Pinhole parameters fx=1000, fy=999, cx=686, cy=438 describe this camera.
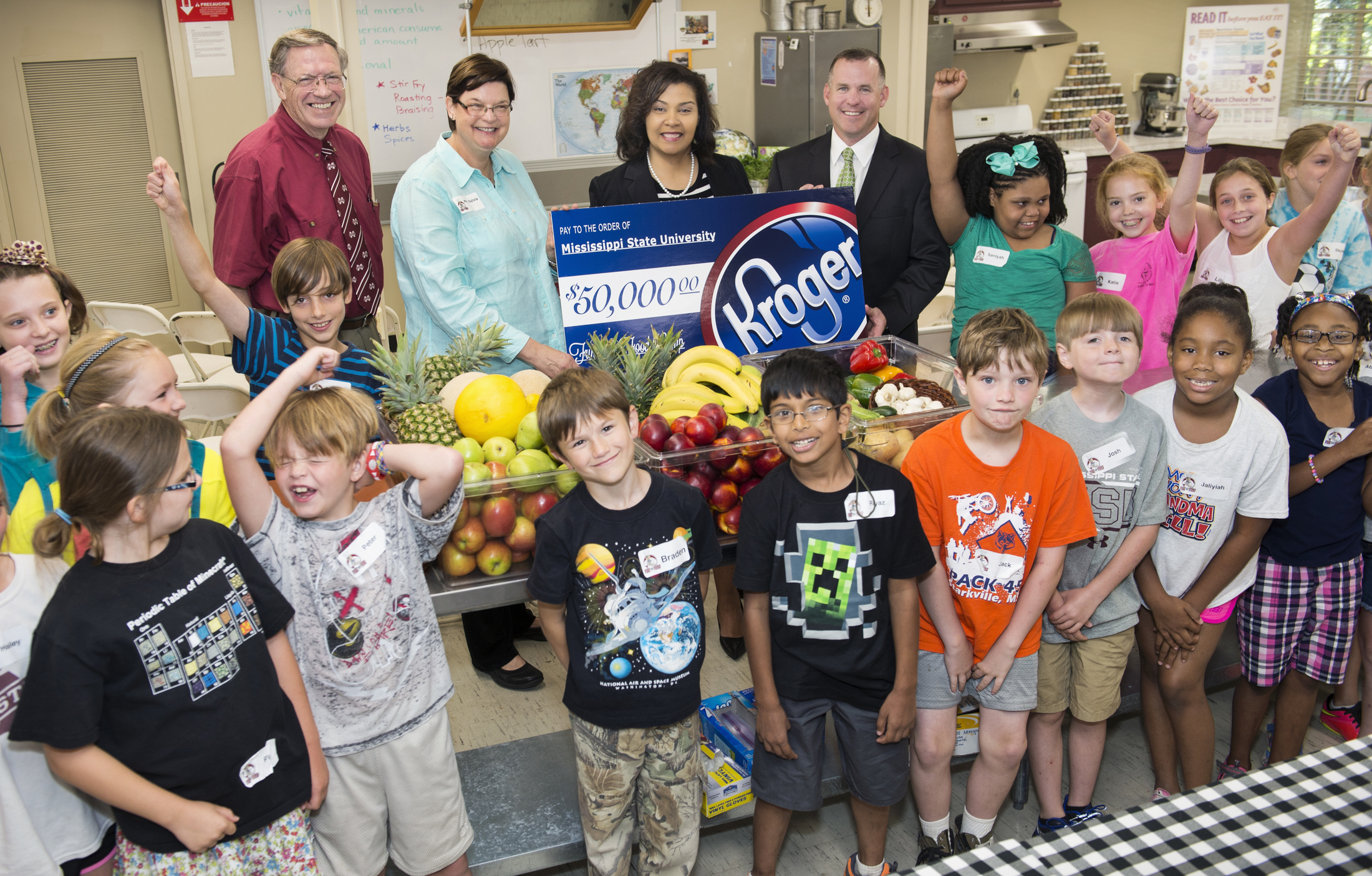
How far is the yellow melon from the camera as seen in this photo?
2.11 meters

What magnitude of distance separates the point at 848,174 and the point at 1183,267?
1.05 metres

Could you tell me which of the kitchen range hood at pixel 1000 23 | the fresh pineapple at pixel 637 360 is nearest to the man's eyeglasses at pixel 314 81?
the fresh pineapple at pixel 637 360

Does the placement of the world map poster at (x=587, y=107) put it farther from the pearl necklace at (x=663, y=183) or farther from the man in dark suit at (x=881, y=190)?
the man in dark suit at (x=881, y=190)

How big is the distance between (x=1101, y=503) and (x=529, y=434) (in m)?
1.26

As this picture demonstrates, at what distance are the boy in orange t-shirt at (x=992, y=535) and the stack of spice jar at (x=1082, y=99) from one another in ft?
19.3

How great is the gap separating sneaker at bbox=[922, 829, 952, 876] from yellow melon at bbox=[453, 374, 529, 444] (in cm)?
116

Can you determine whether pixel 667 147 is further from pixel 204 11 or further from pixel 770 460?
pixel 204 11

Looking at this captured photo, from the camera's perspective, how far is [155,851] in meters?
1.58

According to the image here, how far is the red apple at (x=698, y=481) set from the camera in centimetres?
208

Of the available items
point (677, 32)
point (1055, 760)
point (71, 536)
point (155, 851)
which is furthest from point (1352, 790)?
point (677, 32)

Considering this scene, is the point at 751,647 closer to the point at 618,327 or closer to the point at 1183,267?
the point at 618,327

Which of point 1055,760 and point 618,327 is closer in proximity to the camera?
point 1055,760

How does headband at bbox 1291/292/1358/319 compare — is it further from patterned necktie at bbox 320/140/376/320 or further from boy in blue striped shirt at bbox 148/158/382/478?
patterned necktie at bbox 320/140/376/320

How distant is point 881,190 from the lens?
3010mm
